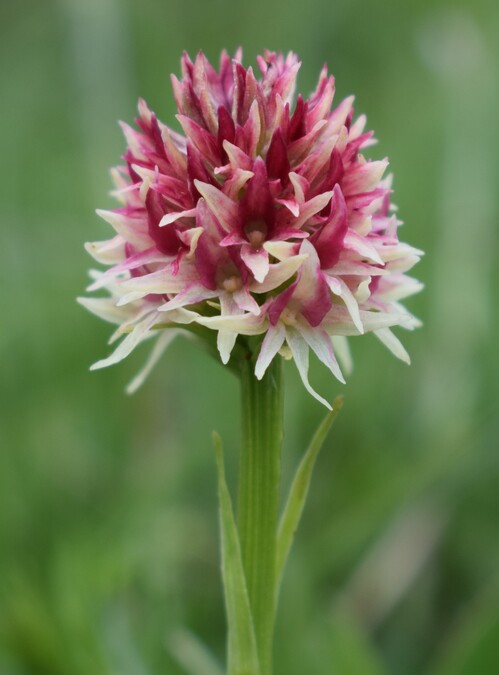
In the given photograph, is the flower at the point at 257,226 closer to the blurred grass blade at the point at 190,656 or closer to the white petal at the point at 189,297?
the white petal at the point at 189,297

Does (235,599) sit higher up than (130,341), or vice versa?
(130,341)

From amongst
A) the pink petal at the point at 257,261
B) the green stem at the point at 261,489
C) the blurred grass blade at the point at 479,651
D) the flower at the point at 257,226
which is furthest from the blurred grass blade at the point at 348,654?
the pink petal at the point at 257,261

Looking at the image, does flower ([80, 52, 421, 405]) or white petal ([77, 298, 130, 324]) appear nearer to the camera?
flower ([80, 52, 421, 405])

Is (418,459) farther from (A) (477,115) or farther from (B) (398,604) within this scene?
(A) (477,115)

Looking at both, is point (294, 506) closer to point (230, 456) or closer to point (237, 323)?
point (237, 323)

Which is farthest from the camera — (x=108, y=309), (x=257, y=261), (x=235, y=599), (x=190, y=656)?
(x=190, y=656)

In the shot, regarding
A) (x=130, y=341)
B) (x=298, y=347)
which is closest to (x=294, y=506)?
(x=298, y=347)

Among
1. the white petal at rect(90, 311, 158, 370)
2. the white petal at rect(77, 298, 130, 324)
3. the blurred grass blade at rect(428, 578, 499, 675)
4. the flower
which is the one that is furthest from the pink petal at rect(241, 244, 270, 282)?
the blurred grass blade at rect(428, 578, 499, 675)

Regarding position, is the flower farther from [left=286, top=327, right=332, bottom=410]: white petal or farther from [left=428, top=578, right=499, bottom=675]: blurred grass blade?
[left=428, top=578, right=499, bottom=675]: blurred grass blade
